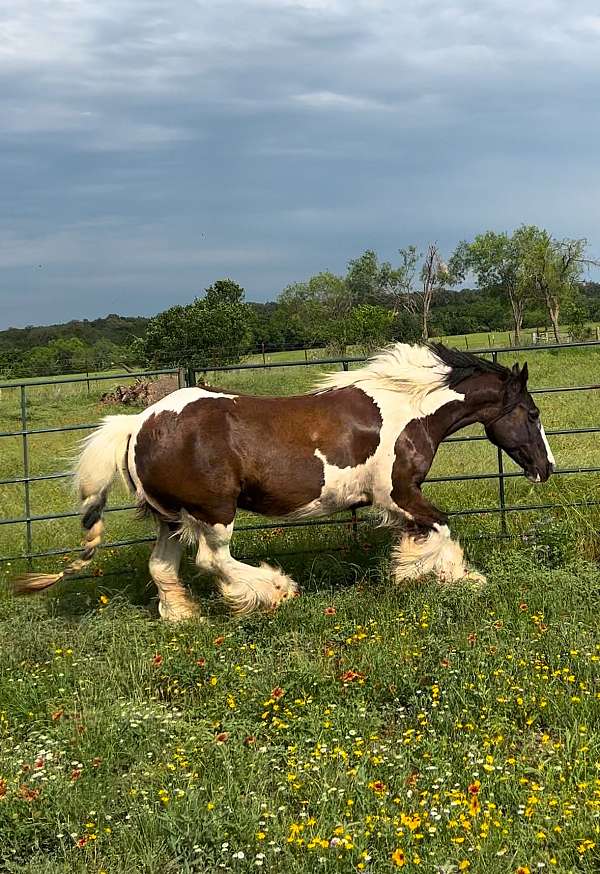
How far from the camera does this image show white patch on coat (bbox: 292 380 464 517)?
5.88 m

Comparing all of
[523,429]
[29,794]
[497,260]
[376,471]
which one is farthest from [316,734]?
[497,260]

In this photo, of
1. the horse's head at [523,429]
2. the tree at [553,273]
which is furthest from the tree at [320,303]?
the horse's head at [523,429]

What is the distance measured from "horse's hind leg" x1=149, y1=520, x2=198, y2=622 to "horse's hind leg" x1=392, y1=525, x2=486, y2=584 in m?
1.49

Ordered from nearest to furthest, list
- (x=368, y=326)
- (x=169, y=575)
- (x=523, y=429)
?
1. (x=169, y=575)
2. (x=523, y=429)
3. (x=368, y=326)

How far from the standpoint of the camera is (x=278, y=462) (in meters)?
5.76

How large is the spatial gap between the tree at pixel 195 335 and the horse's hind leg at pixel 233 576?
31.3 metres

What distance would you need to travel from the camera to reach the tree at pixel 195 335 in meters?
38.7

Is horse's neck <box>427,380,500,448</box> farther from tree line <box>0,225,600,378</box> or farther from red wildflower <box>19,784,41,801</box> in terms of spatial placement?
tree line <box>0,225,600,378</box>

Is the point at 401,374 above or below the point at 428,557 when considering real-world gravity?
above

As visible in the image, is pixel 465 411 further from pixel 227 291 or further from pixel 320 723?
pixel 227 291

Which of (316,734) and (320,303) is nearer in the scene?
(316,734)

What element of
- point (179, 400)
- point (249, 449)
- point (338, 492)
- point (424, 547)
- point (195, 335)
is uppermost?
point (195, 335)

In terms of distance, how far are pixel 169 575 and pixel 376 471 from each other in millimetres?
1614

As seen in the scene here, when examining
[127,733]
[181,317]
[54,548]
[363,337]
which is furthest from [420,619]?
[363,337]
